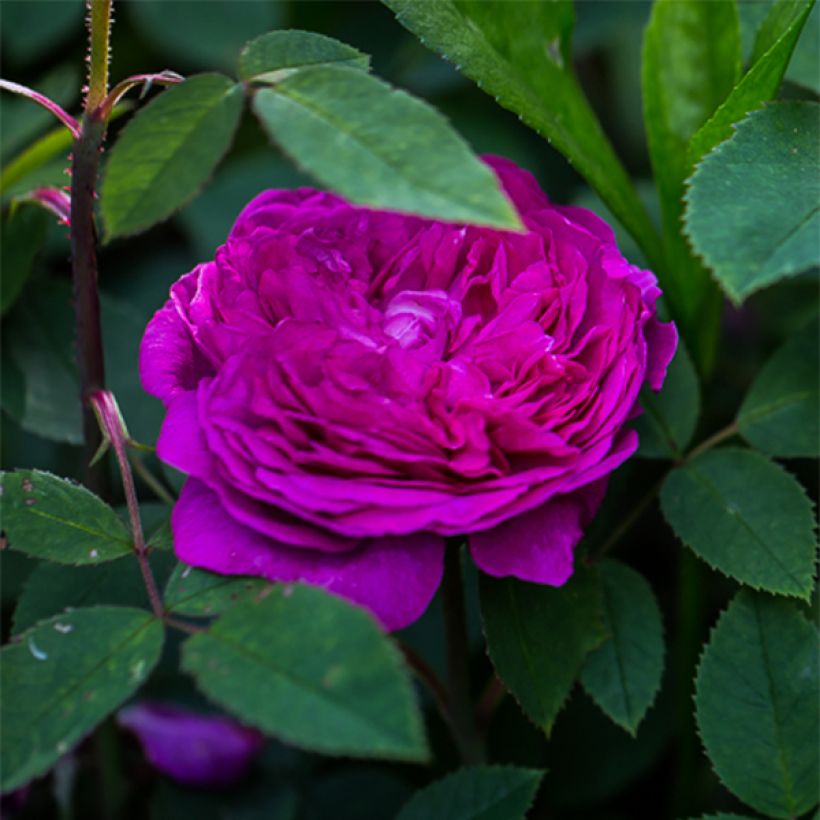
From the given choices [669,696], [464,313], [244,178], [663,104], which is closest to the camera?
[464,313]

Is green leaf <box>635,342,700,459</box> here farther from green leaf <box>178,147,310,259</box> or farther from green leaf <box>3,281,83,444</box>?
green leaf <box>178,147,310,259</box>

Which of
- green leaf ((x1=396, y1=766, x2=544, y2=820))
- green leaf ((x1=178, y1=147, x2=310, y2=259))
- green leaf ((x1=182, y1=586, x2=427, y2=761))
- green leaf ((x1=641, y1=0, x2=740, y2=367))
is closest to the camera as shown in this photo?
green leaf ((x1=182, y1=586, x2=427, y2=761))

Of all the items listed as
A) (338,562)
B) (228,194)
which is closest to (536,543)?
(338,562)

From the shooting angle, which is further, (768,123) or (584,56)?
(584,56)

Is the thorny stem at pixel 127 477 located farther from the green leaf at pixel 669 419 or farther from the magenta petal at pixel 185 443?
the green leaf at pixel 669 419

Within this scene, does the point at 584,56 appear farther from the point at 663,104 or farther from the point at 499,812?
the point at 499,812

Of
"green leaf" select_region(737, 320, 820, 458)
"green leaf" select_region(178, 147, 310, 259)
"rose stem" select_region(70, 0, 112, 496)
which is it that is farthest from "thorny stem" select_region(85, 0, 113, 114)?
"green leaf" select_region(178, 147, 310, 259)

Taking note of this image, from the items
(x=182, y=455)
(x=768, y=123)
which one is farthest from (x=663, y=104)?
(x=182, y=455)

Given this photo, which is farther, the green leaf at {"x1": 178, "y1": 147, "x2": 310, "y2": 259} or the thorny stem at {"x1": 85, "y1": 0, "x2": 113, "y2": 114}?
the green leaf at {"x1": 178, "y1": 147, "x2": 310, "y2": 259}
